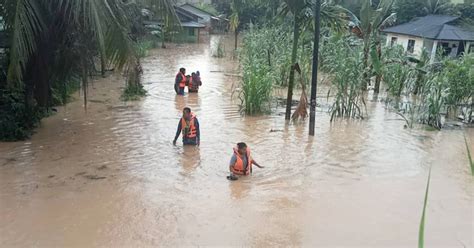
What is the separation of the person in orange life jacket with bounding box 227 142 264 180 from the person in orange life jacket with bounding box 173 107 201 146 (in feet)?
6.12

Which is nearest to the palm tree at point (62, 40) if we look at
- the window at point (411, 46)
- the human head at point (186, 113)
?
the human head at point (186, 113)

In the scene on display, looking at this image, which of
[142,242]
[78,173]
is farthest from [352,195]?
[78,173]

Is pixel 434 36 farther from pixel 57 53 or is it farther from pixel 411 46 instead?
pixel 57 53

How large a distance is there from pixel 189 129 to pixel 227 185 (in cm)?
226

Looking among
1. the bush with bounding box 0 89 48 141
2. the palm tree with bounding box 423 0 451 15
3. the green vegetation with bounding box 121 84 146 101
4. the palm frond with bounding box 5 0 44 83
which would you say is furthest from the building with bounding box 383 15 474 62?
the palm frond with bounding box 5 0 44 83

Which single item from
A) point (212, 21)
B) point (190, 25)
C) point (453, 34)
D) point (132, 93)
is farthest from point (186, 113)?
point (212, 21)

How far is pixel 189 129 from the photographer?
10047mm

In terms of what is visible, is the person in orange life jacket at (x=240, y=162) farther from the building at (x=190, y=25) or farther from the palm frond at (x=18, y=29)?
the building at (x=190, y=25)

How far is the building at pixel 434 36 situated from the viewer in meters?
23.8

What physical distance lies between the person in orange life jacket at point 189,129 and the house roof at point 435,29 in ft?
57.1

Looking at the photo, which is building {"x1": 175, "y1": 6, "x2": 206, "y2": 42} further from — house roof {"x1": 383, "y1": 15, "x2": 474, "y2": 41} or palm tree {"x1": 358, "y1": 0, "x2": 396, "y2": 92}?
palm tree {"x1": 358, "y1": 0, "x2": 396, "y2": 92}

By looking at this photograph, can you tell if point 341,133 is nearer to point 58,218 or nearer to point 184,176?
point 184,176

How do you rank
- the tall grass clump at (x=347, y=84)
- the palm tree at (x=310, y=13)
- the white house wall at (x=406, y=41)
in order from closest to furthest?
the palm tree at (x=310, y=13)
the tall grass clump at (x=347, y=84)
the white house wall at (x=406, y=41)

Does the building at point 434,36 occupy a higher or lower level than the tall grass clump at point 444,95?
higher
